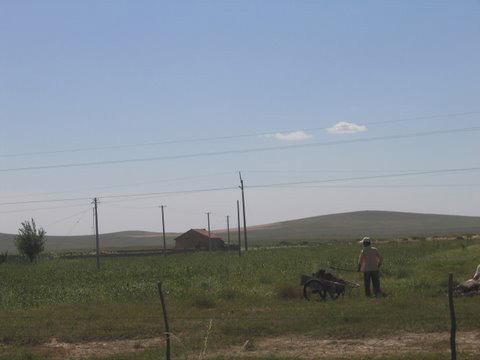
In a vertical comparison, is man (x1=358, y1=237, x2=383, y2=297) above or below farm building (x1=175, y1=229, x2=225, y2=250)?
below

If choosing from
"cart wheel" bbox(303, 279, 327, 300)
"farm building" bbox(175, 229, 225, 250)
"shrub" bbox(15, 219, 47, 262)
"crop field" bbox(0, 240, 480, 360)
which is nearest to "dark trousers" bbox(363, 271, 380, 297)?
"crop field" bbox(0, 240, 480, 360)

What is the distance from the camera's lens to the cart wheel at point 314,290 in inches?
792

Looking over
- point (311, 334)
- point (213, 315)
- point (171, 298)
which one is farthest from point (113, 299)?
point (311, 334)

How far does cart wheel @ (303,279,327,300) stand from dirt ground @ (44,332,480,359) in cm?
644

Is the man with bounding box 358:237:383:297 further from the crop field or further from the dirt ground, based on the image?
the dirt ground

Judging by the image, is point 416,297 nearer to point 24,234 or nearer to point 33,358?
point 33,358

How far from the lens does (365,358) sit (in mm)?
11414

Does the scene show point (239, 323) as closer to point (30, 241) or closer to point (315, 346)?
point (315, 346)

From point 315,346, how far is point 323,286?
7.31 m

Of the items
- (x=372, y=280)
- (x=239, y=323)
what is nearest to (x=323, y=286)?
(x=372, y=280)

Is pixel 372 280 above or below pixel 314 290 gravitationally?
above

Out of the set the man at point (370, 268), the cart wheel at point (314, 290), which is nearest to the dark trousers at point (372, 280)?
the man at point (370, 268)

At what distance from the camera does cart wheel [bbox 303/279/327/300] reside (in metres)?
20.1

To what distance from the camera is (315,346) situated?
42.0 ft
